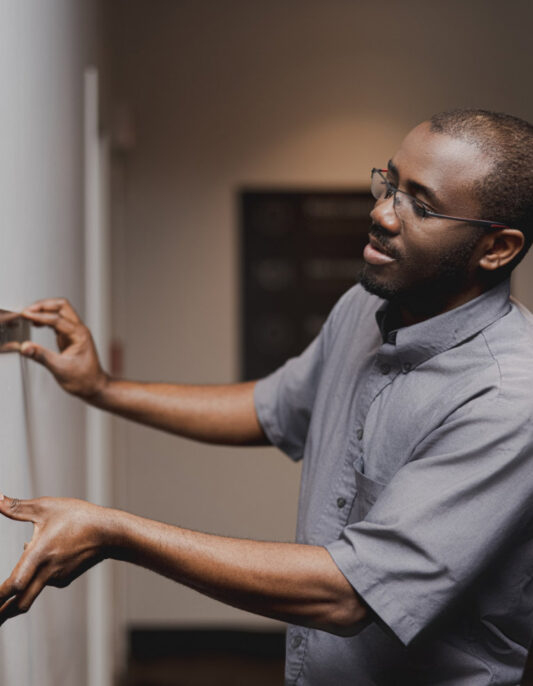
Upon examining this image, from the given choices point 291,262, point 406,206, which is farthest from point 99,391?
point 291,262

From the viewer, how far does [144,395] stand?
51.2 inches

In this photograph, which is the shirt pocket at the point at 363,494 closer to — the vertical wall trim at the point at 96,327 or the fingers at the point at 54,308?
the fingers at the point at 54,308

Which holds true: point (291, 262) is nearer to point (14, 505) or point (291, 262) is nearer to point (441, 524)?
point (441, 524)

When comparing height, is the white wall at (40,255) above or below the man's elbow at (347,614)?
above

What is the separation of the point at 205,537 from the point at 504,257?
0.54 m

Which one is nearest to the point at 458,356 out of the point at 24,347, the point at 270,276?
the point at 24,347

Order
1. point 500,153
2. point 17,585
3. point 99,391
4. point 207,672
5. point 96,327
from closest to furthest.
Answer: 1. point 17,585
2. point 500,153
3. point 99,391
4. point 96,327
5. point 207,672

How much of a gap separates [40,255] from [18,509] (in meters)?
0.51

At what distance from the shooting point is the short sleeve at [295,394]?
4.38 ft

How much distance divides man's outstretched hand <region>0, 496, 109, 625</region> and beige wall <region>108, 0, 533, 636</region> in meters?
2.14

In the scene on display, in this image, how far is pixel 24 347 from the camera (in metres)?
1.06

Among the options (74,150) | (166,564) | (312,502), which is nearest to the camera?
(166,564)

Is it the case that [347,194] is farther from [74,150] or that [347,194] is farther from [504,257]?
[504,257]

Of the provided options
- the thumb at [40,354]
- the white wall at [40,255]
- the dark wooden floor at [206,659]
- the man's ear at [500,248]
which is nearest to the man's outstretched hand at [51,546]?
the white wall at [40,255]
